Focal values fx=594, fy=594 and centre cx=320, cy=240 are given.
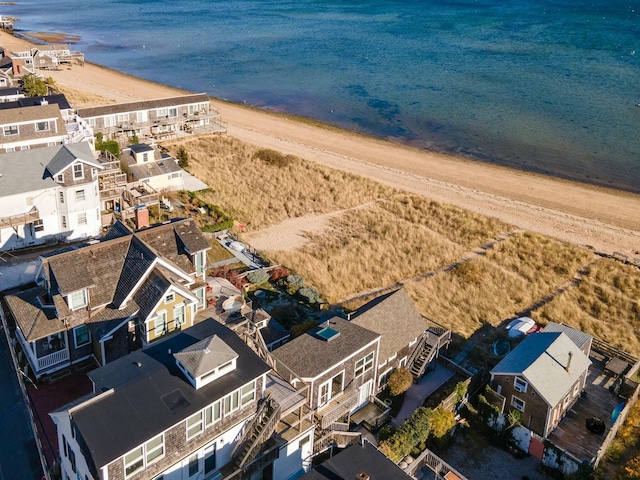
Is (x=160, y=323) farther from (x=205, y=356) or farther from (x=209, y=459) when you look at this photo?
(x=209, y=459)

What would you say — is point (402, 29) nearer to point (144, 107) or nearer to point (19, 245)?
point (144, 107)

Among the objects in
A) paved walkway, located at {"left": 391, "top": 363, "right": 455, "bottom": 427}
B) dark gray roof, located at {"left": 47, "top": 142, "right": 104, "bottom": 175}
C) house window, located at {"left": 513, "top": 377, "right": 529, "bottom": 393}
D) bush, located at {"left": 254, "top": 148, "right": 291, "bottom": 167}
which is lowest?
paved walkway, located at {"left": 391, "top": 363, "right": 455, "bottom": 427}

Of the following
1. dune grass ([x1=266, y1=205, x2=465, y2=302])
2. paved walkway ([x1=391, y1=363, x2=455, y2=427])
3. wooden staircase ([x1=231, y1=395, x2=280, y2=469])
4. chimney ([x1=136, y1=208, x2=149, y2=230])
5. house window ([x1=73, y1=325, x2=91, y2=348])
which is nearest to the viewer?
wooden staircase ([x1=231, y1=395, x2=280, y2=469])

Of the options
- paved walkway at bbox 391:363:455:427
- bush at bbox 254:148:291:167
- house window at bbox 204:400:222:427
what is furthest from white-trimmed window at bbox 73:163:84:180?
bush at bbox 254:148:291:167

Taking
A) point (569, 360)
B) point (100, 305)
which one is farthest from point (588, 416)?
point (100, 305)

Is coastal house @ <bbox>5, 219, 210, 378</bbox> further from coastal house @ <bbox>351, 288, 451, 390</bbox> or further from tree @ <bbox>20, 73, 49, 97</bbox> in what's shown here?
tree @ <bbox>20, 73, 49, 97</bbox>

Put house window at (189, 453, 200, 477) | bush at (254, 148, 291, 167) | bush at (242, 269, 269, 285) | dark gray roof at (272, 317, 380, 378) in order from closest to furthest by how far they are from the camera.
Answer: house window at (189, 453, 200, 477) < dark gray roof at (272, 317, 380, 378) < bush at (242, 269, 269, 285) < bush at (254, 148, 291, 167)
